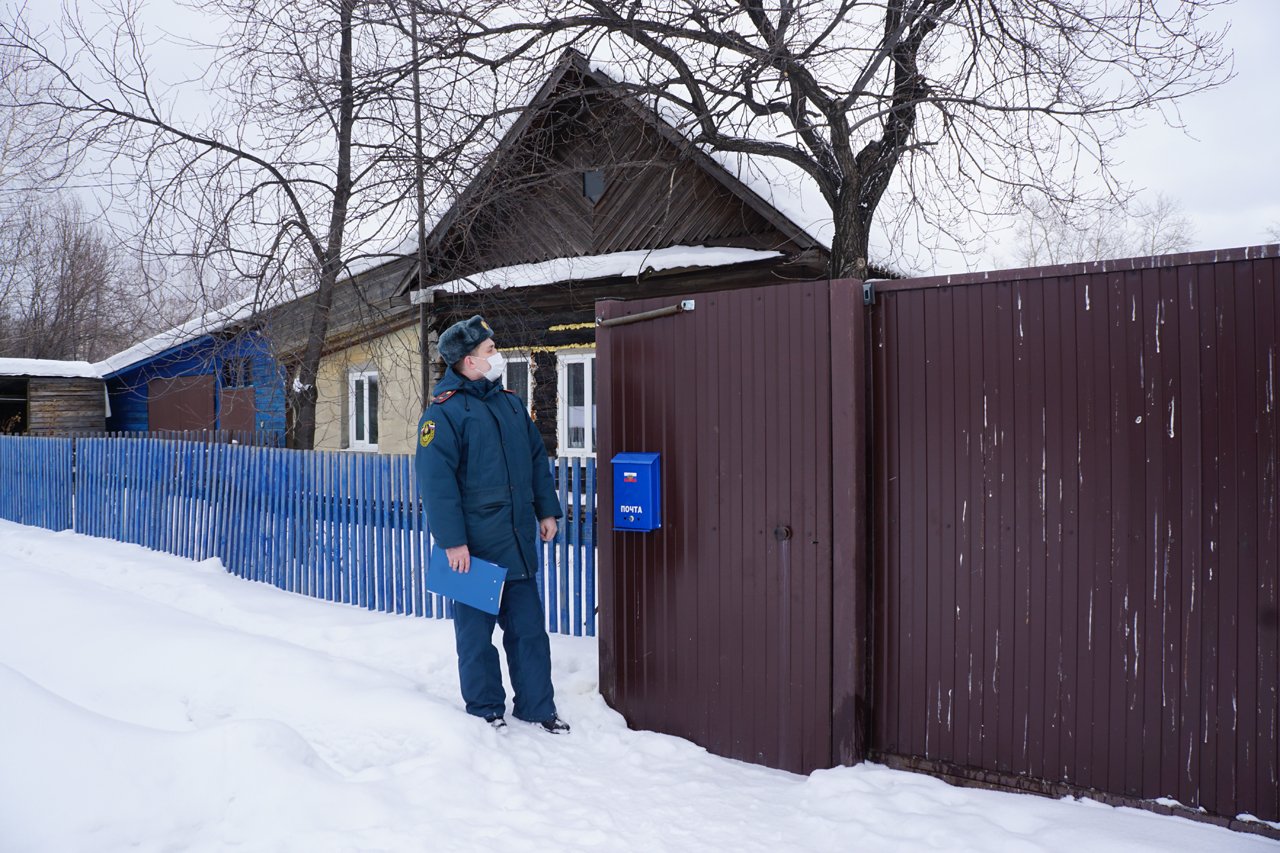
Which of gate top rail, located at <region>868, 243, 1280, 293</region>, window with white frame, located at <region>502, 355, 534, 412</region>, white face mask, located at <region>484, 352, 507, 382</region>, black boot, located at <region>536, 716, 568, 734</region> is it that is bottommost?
black boot, located at <region>536, 716, 568, 734</region>

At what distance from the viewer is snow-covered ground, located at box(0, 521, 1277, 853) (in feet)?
9.25

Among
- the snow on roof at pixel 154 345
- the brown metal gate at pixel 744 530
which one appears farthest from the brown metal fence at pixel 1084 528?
the snow on roof at pixel 154 345

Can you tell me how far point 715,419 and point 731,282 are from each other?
19.9ft

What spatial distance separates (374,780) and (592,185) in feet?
30.6

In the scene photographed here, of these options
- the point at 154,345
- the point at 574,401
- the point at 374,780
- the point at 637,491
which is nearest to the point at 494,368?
the point at 637,491

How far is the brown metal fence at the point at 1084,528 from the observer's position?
298cm

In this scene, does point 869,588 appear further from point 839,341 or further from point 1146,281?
point 1146,281

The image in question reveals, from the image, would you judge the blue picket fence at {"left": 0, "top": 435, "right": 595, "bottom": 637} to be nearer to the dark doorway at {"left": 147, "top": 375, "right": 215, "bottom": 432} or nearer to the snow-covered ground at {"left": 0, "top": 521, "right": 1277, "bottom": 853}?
the snow-covered ground at {"left": 0, "top": 521, "right": 1277, "bottom": 853}

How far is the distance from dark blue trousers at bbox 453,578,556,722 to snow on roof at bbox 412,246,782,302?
591 cm

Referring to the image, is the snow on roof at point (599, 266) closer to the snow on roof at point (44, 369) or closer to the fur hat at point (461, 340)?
the fur hat at point (461, 340)

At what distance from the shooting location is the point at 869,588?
3.71m

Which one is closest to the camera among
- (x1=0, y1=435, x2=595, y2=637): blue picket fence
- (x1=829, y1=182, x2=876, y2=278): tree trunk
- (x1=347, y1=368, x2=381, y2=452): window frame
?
(x1=0, y1=435, x2=595, y2=637): blue picket fence

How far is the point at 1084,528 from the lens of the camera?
324 centimetres

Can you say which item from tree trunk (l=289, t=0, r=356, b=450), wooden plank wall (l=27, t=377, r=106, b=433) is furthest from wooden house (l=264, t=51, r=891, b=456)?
wooden plank wall (l=27, t=377, r=106, b=433)
